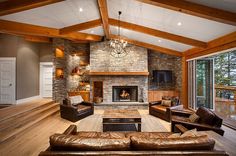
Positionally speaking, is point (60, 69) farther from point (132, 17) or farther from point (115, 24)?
point (132, 17)

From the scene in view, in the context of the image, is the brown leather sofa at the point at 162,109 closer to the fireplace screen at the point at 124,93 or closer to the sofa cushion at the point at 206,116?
the sofa cushion at the point at 206,116

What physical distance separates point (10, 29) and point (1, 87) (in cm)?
339

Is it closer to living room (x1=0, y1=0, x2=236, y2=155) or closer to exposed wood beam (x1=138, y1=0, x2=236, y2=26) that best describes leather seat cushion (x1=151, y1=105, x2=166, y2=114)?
living room (x1=0, y1=0, x2=236, y2=155)

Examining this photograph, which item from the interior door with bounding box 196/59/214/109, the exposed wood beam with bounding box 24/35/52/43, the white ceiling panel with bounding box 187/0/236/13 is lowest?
the interior door with bounding box 196/59/214/109

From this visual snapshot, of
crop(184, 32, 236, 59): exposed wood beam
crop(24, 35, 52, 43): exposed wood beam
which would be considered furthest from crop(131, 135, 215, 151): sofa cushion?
crop(24, 35, 52, 43): exposed wood beam

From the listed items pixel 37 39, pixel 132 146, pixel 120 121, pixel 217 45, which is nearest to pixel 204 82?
pixel 217 45

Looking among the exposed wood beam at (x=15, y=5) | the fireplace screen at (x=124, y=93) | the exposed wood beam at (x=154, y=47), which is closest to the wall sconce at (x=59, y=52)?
the exposed wood beam at (x=154, y=47)

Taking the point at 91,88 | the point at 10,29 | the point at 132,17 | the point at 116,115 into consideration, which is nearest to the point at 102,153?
the point at 116,115

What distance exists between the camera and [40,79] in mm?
8883

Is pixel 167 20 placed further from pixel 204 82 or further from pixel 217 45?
pixel 204 82

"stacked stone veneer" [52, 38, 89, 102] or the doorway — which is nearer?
"stacked stone veneer" [52, 38, 89, 102]

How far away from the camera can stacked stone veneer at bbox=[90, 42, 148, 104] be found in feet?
26.6

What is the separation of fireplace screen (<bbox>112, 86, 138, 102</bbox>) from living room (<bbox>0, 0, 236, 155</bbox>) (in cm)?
5

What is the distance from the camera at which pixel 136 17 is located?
508cm
